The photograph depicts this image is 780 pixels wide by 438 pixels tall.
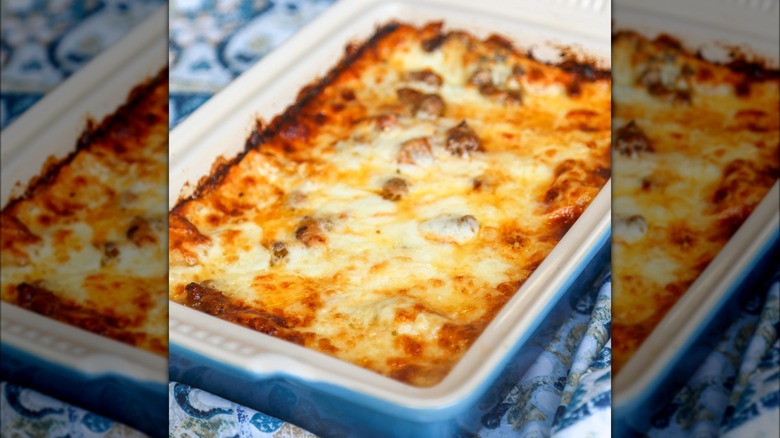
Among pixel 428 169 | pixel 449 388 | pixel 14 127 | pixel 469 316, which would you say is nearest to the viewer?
pixel 449 388

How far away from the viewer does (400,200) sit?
1664 millimetres

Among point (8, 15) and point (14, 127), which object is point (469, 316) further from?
point (8, 15)

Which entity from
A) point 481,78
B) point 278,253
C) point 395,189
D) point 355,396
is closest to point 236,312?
point 278,253

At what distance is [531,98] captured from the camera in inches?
74.9

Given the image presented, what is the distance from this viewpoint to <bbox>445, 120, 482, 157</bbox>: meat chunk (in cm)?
174

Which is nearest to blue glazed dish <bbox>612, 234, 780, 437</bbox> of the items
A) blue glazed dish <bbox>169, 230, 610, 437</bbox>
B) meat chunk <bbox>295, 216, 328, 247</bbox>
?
blue glazed dish <bbox>169, 230, 610, 437</bbox>

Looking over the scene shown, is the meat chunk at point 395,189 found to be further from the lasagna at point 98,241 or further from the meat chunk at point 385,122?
the lasagna at point 98,241

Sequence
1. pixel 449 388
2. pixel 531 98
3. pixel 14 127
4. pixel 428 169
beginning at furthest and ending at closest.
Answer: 1. pixel 531 98
2. pixel 428 169
3. pixel 14 127
4. pixel 449 388

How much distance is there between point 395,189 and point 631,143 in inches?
14.7

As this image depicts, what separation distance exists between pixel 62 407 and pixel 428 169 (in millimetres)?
686

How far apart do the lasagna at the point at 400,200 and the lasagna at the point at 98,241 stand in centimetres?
12

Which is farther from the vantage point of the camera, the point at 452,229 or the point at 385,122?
the point at 385,122

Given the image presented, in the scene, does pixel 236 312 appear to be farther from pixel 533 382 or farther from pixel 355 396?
pixel 533 382

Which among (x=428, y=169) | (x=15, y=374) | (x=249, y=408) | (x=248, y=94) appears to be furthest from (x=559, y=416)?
(x=248, y=94)
